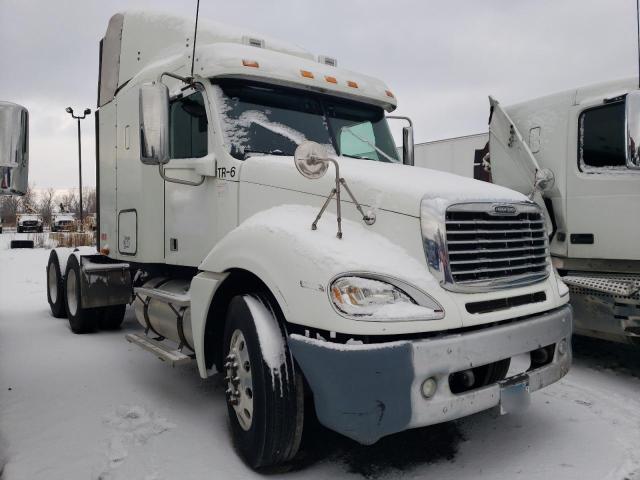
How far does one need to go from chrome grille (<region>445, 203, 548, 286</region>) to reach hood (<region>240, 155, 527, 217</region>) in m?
0.09

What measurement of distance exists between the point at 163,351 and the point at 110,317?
10.2 feet

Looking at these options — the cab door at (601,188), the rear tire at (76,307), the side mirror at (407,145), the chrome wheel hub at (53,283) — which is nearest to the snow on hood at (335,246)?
the side mirror at (407,145)

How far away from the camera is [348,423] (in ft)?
9.23

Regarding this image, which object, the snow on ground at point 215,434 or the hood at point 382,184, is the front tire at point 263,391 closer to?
the snow on ground at point 215,434

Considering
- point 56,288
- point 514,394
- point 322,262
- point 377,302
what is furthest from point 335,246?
point 56,288

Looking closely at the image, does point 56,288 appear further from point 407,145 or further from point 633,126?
point 633,126

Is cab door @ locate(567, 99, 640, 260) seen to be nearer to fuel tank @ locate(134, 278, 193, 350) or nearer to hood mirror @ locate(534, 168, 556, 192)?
hood mirror @ locate(534, 168, 556, 192)

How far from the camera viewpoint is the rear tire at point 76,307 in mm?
6969

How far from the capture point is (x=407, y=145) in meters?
5.62

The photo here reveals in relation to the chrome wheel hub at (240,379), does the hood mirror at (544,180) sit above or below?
above

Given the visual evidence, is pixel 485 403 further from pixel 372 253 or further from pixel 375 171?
pixel 375 171

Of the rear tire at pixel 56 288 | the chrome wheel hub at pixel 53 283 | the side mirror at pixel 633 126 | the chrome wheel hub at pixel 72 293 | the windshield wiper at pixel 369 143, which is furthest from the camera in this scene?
the chrome wheel hub at pixel 53 283

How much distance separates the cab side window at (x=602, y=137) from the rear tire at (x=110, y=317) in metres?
5.94

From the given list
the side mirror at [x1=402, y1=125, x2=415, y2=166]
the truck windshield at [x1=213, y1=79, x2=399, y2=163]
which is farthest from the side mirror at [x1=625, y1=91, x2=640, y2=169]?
the side mirror at [x1=402, y1=125, x2=415, y2=166]
